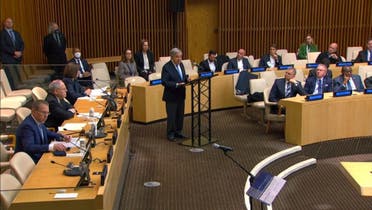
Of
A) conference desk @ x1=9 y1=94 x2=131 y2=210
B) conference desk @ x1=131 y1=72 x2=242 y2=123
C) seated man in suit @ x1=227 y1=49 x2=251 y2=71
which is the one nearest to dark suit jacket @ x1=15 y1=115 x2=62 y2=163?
conference desk @ x1=9 y1=94 x2=131 y2=210

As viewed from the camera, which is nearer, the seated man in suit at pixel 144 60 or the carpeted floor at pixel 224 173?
the carpeted floor at pixel 224 173

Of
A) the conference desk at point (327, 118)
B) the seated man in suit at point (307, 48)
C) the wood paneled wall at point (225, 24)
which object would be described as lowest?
the conference desk at point (327, 118)

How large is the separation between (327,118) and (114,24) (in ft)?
27.2

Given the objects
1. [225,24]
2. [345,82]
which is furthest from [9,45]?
[225,24]

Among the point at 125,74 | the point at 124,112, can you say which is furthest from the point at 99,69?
the point at 124,112

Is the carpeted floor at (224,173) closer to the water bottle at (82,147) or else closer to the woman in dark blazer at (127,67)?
the water bottle at (82,147)

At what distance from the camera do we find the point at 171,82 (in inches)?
319

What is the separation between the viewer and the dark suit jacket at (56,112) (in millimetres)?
6676

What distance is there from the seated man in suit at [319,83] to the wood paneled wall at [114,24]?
6575 mm

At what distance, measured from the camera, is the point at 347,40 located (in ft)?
51.2

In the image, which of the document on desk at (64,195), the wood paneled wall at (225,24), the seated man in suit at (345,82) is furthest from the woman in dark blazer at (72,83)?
the wood paneled wall at (225,24)

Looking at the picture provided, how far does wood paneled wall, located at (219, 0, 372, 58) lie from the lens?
1502 centimetres

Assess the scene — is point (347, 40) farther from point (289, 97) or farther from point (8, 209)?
point (8, 209)

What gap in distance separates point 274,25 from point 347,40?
2413 mm
